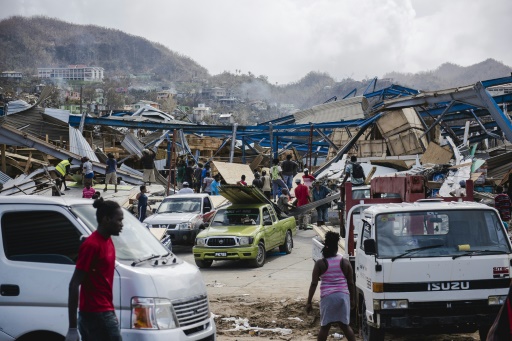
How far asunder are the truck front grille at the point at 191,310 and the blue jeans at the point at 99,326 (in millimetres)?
911

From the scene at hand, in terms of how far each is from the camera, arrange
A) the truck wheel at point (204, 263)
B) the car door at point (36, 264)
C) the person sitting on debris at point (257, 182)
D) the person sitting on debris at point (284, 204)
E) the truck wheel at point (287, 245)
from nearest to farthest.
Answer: the car door at point (36, 264), the truck wheel at point (204, 263), the truck wheel at point (287, 245), the person sitting on debris at point (284, 204), the person sitting on debris at point (257, 182)

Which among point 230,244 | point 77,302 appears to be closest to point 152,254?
point 77,302

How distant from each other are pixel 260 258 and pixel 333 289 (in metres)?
10.2

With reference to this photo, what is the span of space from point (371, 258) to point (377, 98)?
34.7 m

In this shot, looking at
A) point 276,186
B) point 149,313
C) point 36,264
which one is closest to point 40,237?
point 36,264

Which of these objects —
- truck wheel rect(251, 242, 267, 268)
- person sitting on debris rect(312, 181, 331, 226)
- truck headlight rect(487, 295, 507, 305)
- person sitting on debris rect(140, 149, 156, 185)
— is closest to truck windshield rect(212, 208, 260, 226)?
truck wheel rect(251, 242, 267, 268)

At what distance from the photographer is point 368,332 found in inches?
391

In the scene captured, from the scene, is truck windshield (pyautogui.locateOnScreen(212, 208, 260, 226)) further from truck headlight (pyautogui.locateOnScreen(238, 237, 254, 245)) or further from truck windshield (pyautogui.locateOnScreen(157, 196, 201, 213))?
truck windshield (pyautogui.locateOnScreen(157, 196, 201, 213))

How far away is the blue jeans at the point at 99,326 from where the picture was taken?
20.8 feet

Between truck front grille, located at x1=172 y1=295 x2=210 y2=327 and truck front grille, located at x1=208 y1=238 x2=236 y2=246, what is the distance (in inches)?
422

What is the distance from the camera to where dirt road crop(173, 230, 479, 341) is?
435 inches

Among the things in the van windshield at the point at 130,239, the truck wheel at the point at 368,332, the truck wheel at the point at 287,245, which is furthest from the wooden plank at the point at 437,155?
the van windshield at the point at 130,239

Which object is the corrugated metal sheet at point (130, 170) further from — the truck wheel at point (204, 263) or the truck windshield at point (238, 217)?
the truck wheel at point (204, 263)

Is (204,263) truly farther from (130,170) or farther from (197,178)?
(130,170)
